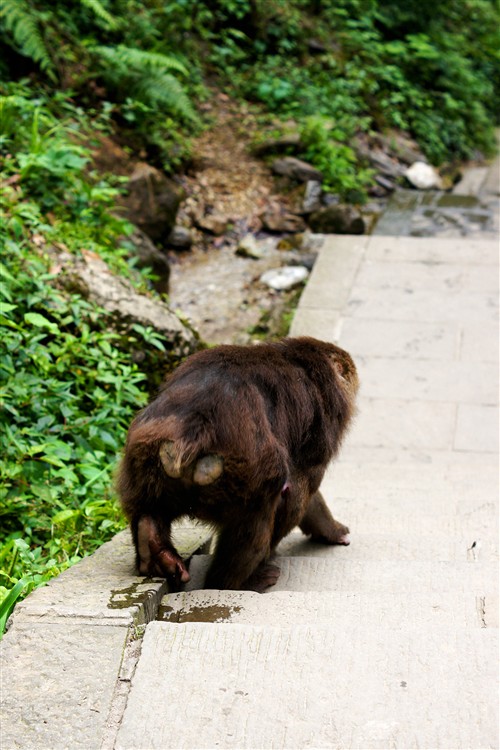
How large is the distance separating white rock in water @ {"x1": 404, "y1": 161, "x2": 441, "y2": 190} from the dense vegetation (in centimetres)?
81

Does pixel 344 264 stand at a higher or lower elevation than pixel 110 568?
lower

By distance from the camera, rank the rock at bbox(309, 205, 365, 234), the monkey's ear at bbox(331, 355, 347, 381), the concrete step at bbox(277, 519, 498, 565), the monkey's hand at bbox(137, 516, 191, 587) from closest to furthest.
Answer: the monkey's hand at bbox(137, 516, 191, 587) → the monkey's ear at bbox(331, 355, 347, 381) → the concrete step at bbox(277, 519, 498, 565) → the rock at bbox(309, 205, 365, 234)

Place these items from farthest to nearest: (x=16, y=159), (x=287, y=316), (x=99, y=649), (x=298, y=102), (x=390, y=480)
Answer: (x=298, y=102) → (x=287, y=316) → (x=16, y=159) → (x=390, y=480) → (x=99, y=649)

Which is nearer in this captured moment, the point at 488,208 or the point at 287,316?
the point at 287,316

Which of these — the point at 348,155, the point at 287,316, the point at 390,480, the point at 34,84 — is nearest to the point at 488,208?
the point at 348,155

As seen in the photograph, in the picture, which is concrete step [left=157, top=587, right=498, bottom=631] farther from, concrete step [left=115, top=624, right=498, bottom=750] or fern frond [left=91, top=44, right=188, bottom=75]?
fern frond [left=91, top=44, right=188, bottom=75]

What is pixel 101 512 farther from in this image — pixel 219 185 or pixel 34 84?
pixel 219 185

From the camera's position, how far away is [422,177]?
11.8 meters

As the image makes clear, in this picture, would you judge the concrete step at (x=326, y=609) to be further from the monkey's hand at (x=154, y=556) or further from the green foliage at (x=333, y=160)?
the green foliage at (x=333, y=160)

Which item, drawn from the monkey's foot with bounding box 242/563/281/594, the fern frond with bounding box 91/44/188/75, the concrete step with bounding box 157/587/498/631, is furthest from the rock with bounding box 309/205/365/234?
the concrete step with bounding box 157/587/498/631

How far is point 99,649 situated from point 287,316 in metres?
5.67

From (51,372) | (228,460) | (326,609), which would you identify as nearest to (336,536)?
(326,609)

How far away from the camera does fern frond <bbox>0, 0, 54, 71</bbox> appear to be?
8633 millimetres

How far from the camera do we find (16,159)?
23.2 ft
